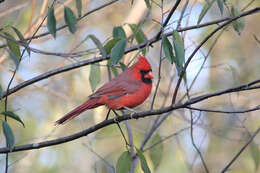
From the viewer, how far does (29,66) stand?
636 centimetres

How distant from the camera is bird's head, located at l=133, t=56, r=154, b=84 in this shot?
3803mm

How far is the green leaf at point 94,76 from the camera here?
3.10m

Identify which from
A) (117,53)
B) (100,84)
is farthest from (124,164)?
(100,84)

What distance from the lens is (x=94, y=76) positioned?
124 inches

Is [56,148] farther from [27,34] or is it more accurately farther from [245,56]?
[245,56]

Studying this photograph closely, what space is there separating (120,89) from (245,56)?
4.32m

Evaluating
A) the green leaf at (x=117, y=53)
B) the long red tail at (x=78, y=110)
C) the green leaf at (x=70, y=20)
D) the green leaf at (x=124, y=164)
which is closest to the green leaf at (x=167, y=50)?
the green leaf at (x=117, y=53)

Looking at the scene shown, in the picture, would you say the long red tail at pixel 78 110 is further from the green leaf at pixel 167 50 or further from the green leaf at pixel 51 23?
the green leaf at pixel 167 50

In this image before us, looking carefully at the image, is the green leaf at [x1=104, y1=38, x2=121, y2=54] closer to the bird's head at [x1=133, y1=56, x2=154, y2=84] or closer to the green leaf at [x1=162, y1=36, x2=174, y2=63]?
the green leaf at [x1=162, y1=36, x2=174, y2=63]

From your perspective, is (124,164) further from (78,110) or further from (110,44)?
(110,44)

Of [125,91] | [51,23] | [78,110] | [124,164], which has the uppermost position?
[51,23]

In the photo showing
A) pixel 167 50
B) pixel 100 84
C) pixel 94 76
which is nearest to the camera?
pixel 167 50

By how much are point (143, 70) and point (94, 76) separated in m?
0.81

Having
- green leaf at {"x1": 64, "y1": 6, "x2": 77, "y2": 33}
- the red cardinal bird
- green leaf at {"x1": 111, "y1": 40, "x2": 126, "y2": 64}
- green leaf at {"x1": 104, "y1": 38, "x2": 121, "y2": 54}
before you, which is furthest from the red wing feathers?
green leaf at {"x1": 111, "y1": 40, "x2": 126, "y2": 64}
